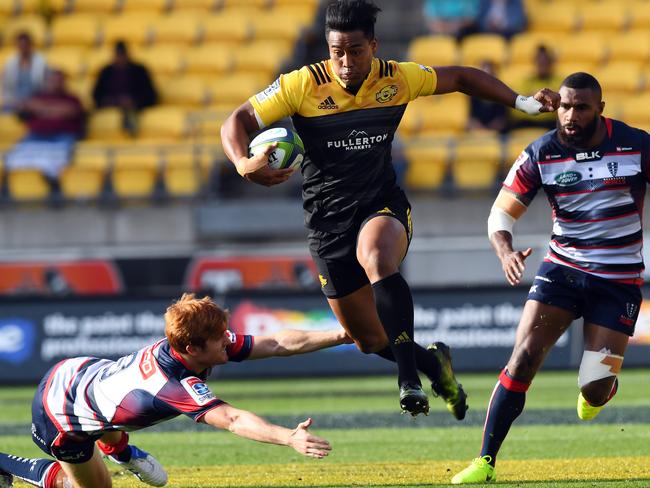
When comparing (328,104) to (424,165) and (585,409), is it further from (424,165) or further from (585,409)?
(424,165)

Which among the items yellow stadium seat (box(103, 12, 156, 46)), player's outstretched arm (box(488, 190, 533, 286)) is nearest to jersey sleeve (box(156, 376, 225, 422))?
player's outstretched arm (box(488, 190, 533, 286))

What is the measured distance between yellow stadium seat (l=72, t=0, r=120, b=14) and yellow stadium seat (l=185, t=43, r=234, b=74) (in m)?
2.16

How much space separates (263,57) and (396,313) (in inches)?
484

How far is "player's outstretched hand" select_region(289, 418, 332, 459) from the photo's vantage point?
16.4 ft

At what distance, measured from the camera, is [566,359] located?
46.5 feet

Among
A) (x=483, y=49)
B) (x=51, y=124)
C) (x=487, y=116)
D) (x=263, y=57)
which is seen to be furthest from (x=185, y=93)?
(x=487, y=116)

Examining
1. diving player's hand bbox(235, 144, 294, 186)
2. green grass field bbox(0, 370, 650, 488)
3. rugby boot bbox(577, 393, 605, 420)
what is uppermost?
diving player's hand bbox(235, 144, 294, 186)

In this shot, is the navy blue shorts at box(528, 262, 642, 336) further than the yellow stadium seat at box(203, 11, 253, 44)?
No

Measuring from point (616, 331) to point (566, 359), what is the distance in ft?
23.6

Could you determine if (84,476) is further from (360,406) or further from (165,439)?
(360,406)

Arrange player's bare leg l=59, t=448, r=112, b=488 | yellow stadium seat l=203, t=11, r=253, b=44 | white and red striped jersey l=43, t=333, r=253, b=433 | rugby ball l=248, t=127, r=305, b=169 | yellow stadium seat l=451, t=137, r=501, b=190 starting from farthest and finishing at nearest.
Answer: yellow stadium seat l=203, t=11, r=253, b=44 → yellow stadium seat l=451, t=137, r=501, b=190 → rugby ball l=248, t=127, r=305, b=169 → player's bare leg l=59, t=448, r=112, b=488 → white and red striped jersey l=43, t=333, r=253, b=433

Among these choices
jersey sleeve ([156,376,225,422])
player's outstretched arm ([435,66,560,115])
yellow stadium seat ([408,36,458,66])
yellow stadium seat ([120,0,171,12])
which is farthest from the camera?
yellow stadium seat ([120,0,171,12])

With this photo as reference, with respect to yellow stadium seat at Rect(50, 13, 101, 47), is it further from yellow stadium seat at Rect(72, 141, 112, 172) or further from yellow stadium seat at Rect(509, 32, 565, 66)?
yellow stadium seat at Rect(509, 32, 565, 66)

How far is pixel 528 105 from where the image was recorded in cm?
722
